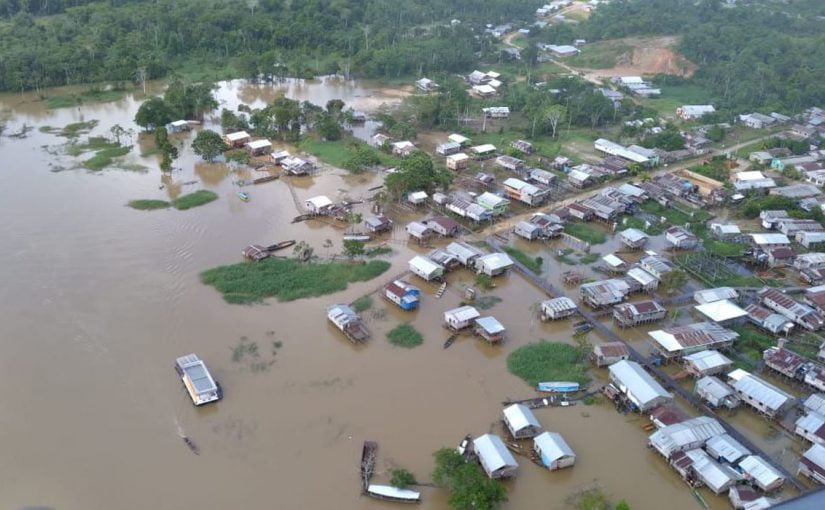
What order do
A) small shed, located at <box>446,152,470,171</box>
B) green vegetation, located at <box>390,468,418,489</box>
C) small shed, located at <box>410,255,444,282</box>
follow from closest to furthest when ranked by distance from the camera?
green vegetation, located at <box>390,468,418,489</box>, small shed, located at <box>410,255,444,282</box>, small shed, located at <box>446,152,470,171</box>

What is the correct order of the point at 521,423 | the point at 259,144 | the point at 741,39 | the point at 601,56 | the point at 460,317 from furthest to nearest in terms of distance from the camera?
the point at 601,56
the point at 741,39
the point at 259,144
the point at 460,317
the point at 521,423

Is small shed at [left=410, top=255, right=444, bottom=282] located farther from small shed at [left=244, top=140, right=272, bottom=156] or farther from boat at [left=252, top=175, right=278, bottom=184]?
small shed at [left=244, top=140, right=272, bottom=156]

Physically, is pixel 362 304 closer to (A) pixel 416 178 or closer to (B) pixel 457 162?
(A) pixel 416 178

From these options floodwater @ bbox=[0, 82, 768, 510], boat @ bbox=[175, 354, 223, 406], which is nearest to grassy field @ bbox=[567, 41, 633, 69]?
floodwater @ bbox=[0, 82, 768, 510]

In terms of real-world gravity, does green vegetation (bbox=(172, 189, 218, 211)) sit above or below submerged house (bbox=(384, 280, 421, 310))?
above

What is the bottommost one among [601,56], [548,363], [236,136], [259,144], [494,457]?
[548,363]

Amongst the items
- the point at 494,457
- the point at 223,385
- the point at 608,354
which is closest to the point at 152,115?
the point at 223,385

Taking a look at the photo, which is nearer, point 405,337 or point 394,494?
point 394,494

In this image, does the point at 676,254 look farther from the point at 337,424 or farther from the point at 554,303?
the point at 337,424
